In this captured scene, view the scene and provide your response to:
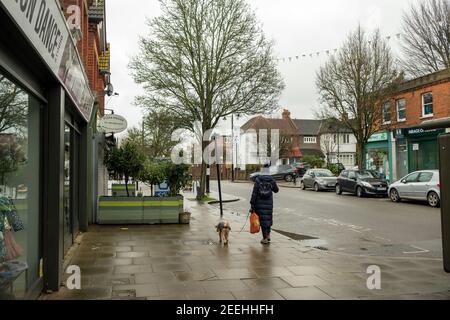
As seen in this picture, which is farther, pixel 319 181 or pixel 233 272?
pixel 319 181

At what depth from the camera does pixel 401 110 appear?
29.8 metres

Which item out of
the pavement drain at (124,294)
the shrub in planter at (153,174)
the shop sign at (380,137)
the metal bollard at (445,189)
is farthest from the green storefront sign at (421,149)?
the pavement drain at (124,294)

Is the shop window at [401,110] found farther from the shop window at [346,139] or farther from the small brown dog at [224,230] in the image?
the shop window at [346,139]

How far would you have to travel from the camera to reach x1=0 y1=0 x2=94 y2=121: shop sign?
146 inches

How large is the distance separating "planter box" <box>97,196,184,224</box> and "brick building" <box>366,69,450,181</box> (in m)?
18.5

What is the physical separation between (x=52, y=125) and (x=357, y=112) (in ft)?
76.5

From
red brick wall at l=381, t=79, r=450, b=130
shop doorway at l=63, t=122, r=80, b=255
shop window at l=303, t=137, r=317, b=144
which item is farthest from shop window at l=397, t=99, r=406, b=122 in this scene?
shop window at l=303, t=137, r=317, b=144

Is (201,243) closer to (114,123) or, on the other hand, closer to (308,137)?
(114,123)

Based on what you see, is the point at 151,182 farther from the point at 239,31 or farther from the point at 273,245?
the point at 239,31

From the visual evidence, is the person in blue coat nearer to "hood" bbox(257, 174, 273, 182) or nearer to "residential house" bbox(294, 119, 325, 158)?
"hood" bbox(257, 174, 273, 182)

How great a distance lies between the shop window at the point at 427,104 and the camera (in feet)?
88.7

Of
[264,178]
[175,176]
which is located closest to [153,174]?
[175,176]

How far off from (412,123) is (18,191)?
91.6 feet

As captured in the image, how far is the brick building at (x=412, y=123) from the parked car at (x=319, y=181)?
4835 mm
